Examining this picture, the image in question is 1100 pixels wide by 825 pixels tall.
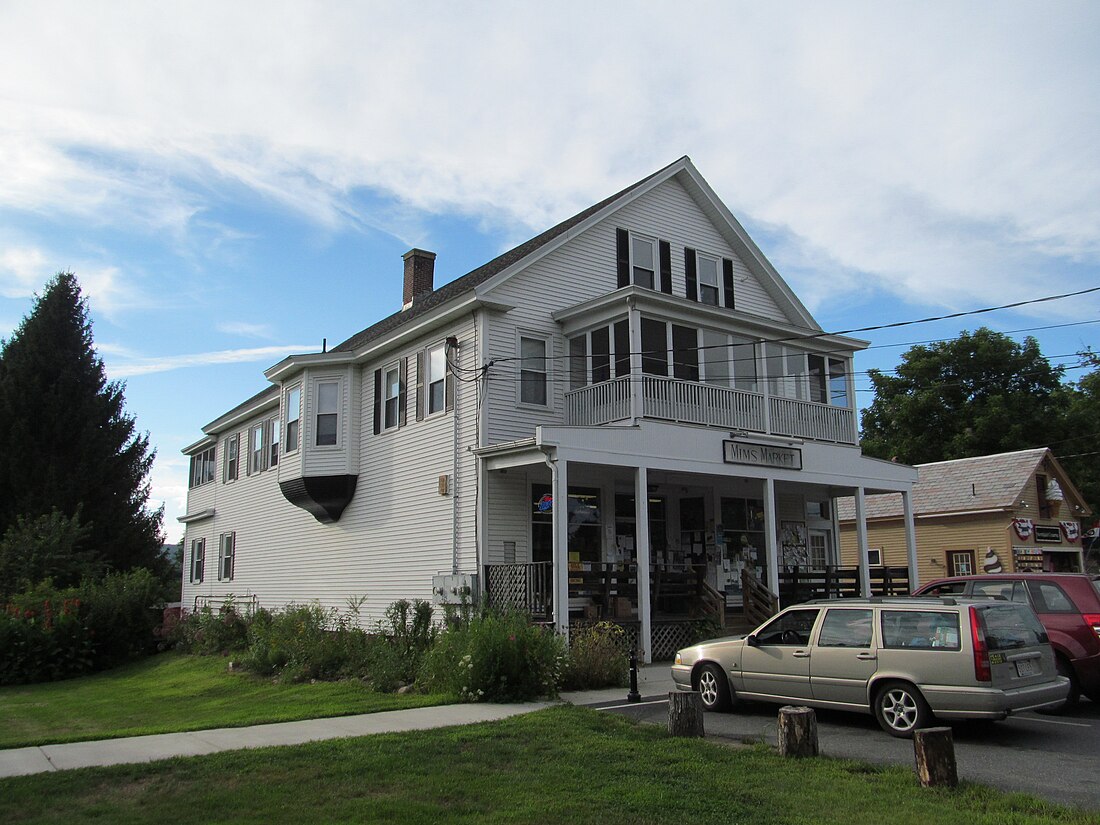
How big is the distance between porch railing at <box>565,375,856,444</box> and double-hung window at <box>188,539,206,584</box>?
71.4 ft

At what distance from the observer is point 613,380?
63.4ft

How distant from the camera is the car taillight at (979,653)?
31.0 feet

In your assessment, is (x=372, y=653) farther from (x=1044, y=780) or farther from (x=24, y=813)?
(x=1044, y=780)

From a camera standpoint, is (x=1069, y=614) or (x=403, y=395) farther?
(x=403, y=395)

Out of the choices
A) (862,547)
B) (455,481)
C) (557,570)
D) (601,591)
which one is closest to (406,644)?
(557,570)

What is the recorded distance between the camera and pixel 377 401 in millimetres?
23516

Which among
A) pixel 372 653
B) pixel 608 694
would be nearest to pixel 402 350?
pixel 372 653

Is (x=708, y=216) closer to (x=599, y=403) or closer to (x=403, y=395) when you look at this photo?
(x=599, y=403)

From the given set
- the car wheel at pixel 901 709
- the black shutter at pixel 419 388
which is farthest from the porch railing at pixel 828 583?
the car wheel at pixel 901 709

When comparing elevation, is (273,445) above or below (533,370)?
below

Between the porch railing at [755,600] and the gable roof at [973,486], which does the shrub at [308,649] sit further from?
the gable roof at [973,486]

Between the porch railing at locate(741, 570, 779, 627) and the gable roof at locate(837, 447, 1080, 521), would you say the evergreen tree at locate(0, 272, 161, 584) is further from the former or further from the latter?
the gable roof at locate(837, 447, 1080, 521)

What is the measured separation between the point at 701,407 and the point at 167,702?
1280 cm

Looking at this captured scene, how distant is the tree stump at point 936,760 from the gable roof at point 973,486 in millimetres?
26225
